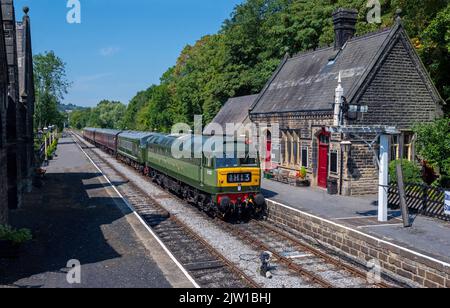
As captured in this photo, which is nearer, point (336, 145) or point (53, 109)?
point (336, 145)

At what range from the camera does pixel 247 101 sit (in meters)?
38.3

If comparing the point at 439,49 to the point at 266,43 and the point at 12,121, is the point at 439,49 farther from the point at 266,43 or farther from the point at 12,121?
the point at 266,43

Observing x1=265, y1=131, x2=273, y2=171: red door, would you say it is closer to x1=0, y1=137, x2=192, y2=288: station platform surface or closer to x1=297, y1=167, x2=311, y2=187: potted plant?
x1=297, y1=167, x2=311, y2=187: potted plant

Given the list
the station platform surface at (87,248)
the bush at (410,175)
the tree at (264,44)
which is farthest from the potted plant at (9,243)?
the tree at (264,44)

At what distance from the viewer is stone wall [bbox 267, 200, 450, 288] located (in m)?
10.8

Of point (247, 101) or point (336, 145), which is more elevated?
point (247, 101)

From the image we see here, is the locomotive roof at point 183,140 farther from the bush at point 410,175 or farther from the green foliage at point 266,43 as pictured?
the green foliage at point 266,43

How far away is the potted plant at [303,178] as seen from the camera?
2436 centimetres

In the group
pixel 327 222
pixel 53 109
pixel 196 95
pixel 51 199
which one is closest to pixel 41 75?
pixel 53 109

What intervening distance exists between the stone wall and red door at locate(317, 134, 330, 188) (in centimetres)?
628

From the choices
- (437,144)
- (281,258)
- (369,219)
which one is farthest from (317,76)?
(281,258)

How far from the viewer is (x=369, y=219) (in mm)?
15844

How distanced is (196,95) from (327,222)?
147ft

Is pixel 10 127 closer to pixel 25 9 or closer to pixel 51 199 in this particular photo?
pixel 51 199
